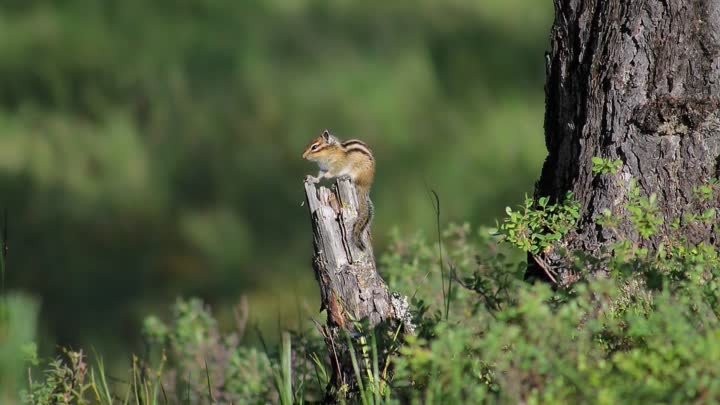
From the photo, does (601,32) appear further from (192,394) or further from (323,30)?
(323,30)

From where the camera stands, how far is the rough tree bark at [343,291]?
3.62 m

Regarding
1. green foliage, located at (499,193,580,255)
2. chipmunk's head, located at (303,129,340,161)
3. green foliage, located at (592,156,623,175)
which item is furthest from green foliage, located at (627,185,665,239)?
chipmunk's head, located at (303,129,340,161)

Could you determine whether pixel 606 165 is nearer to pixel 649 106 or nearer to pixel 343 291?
pixel 649 106

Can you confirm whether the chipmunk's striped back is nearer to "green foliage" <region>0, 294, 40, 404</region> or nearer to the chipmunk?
the chipmunk

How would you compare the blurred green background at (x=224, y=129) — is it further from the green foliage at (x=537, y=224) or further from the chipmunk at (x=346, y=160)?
the green foliage at (x=537, y=224)

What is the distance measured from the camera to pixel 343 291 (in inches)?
146

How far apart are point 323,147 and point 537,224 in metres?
1.64

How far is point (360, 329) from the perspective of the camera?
3.45 metres

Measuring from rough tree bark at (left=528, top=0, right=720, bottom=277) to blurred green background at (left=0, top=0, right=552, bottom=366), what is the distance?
3494mm

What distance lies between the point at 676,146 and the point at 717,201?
0.21 meters

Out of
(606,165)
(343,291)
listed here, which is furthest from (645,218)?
(343,291)

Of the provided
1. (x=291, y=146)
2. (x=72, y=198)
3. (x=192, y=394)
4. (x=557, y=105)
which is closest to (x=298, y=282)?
(x=291, y=146)

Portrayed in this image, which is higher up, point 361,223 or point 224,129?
point 224,129

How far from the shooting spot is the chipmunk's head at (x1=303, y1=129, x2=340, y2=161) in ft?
16.4
